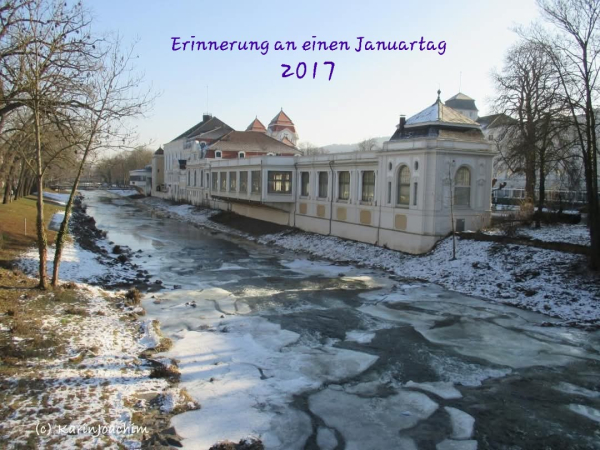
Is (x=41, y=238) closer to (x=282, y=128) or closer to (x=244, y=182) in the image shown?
(x=244, y=182)

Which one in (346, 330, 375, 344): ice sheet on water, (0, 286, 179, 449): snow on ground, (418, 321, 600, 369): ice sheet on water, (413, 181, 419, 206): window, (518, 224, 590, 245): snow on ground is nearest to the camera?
(0, 286, 179, 449): snow on ground

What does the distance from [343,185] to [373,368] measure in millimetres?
23648

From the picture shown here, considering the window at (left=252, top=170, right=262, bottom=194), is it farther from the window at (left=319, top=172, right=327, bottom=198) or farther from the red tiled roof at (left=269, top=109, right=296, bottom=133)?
the red tiled roof at (left=269, top=109, right=296, bottom=133)

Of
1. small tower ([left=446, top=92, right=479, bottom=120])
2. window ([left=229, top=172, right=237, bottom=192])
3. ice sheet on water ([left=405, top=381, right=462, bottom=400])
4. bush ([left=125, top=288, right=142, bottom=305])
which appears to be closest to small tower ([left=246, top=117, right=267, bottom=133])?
small tower ([left=446, top=92, right=479, bottom=120])

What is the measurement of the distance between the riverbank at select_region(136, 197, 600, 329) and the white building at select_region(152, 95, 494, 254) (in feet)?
4.67

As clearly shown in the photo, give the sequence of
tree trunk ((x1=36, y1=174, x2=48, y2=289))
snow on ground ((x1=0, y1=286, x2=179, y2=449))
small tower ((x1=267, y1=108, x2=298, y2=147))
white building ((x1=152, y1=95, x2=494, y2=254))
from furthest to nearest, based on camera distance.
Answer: small tower ((x1=267, y1=108, x2=298, y2=147)) → white building ((x1=152, y1=95, x2=494, y2=254)) → tree trunk ((x1=36, y1=174, x2=48, y2=289)) → snow on ground ((x1=0, y1=286, x2=179, y2=449))

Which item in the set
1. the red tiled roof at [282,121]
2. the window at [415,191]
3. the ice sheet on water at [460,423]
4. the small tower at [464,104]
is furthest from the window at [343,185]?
the small tower at [464,104]

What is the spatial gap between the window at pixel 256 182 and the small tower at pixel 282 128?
1851 inches

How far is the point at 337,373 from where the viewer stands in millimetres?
11742

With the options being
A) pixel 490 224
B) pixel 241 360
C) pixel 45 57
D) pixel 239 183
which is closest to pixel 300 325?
pixel 241 360

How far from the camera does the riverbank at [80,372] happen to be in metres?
7.73

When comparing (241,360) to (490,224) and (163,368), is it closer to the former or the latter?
(163,368)

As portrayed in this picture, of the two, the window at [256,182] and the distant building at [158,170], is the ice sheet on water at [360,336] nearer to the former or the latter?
the window at [256,182]

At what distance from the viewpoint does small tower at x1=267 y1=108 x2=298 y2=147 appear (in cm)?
9012
